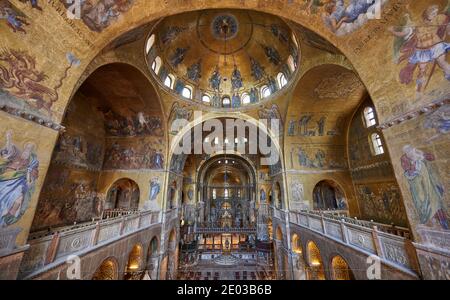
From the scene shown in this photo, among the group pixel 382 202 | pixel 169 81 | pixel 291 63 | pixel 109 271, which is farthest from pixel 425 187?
pixel 169 81

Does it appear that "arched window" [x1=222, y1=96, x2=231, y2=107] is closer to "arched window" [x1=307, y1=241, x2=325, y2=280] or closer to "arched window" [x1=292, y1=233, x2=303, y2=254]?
"arched window" [x1=292, y1=233, x2=303, y2=254]

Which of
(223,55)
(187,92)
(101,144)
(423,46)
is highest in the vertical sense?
(223,55)

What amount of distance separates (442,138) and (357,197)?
33.9 ft

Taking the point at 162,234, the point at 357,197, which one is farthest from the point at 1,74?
the point at 357,197

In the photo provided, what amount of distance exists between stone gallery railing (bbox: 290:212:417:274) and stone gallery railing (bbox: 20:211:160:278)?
9569mm

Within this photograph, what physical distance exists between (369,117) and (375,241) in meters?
9.08

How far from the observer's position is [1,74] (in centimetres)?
381

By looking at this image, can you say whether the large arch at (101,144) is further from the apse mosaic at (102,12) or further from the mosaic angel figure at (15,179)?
the mosaic angel figure at (15,179)

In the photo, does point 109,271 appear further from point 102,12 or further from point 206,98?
point 206,98

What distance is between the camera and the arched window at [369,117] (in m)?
10.9

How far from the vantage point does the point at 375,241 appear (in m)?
5.27

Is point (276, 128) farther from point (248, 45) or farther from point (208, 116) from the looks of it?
point (248, 45)

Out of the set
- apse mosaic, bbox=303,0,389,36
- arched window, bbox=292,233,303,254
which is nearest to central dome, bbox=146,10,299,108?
apse mosaic, bbox=303,0,389,36

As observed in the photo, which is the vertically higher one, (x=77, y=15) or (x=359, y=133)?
(x=77, y=15)
